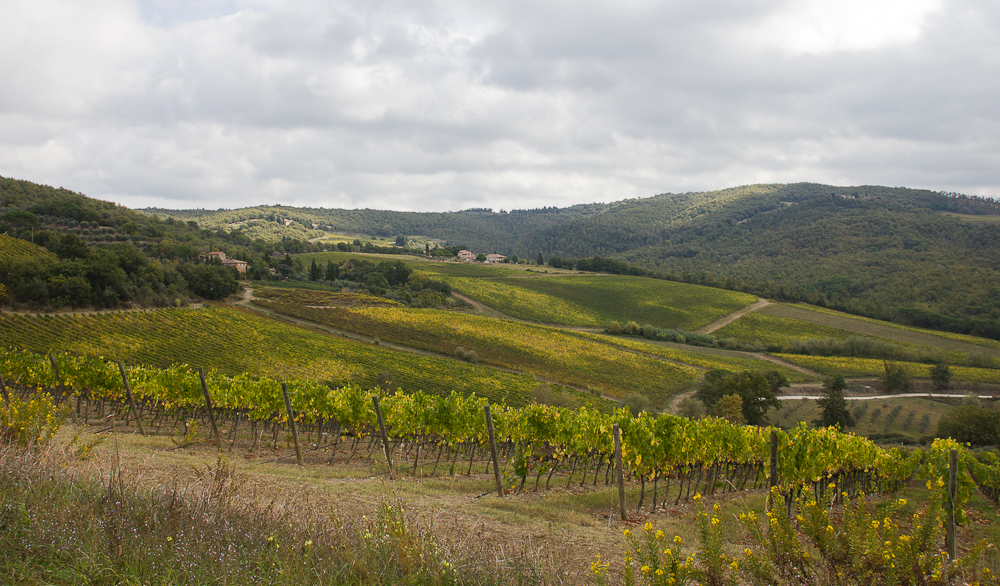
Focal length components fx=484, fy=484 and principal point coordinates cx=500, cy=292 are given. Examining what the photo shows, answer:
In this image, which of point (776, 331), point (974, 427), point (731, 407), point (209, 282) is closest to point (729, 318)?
point (776, 331)

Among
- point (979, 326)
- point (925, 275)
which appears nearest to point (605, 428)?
point (979, 326)

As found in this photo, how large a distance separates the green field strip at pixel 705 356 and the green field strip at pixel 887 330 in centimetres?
2306

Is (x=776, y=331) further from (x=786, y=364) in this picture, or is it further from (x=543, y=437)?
(x=543, y=437)

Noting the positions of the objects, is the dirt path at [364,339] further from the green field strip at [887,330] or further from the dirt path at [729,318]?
the green field strip at [887,330]

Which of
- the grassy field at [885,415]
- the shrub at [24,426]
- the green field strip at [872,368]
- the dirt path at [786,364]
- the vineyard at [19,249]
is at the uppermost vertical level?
the vineyard at [19,249]

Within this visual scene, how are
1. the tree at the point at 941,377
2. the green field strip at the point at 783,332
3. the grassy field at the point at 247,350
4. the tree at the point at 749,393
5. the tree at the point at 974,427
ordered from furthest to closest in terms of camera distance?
the green field strip at the point at 783,332 → the tree at the point at 941,377 → the tree at the point at 749,393 → the grassy field at the point at 247,350 → the tree at the point at 974,427

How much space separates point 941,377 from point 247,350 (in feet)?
224

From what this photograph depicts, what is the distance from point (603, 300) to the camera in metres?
85.8

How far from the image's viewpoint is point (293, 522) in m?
4.63

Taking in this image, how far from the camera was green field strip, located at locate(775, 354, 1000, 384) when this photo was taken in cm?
5178

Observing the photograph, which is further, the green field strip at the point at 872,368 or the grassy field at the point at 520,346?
the green field strip at the point at 872,368

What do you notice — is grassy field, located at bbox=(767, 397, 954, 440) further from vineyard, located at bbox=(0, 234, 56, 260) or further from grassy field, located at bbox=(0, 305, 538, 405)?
vineyard, located at bbox=(0, 234, 56, 260)

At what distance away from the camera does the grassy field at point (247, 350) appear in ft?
118

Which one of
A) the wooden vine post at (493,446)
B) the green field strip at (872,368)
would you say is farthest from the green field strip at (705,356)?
the wooden vine post at (493,446)
